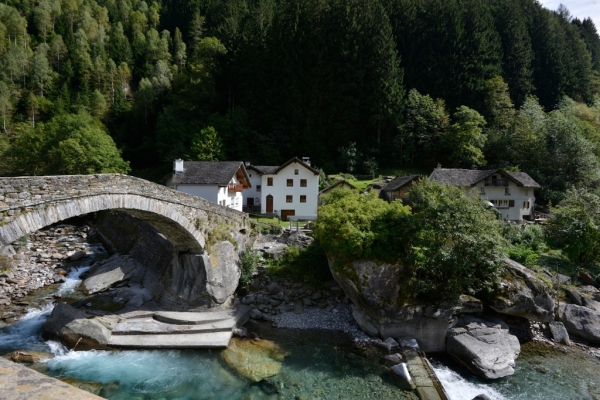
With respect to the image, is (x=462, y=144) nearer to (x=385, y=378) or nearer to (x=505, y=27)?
(x=505, y=27)

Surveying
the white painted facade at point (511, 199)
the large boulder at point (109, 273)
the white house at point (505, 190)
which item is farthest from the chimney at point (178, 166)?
the white painted facade at point (511, 199)

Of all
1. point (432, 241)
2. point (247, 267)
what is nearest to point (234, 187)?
point (247, 267)

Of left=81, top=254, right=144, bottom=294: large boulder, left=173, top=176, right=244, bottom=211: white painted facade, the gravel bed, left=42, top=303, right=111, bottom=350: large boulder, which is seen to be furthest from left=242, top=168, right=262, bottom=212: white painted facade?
left=42, top=303, right=111, bottom=350: large boulder

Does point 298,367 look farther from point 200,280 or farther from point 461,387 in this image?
point 200,280

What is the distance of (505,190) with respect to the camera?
35.6 m

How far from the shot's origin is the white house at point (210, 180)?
30.6 meters

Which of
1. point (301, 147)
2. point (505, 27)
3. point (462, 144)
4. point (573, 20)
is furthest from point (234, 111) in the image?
point (573, 20)

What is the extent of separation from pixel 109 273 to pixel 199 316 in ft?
27.0

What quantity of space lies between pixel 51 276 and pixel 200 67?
1792 inches

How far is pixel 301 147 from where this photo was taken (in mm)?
48250

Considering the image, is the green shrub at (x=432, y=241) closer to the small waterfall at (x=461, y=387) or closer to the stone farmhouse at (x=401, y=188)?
the small waterfall at (x=461, y=387)

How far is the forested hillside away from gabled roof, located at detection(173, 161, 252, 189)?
11.3 meters

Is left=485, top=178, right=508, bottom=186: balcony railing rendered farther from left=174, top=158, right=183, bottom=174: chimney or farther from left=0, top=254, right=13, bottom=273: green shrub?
left=0, top=254, right=13, bottom=273: green shrub

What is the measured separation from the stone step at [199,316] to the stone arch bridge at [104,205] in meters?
3.48
